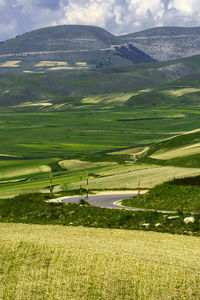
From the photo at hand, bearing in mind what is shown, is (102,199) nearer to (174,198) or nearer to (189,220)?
(174,198)

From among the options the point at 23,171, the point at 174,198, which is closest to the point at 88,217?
the point at 174,198

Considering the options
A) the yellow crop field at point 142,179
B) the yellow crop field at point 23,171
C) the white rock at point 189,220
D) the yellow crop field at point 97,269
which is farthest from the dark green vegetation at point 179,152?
the yellow crop field at point 97,269

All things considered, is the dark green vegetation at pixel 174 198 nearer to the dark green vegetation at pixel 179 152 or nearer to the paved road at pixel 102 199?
the paved road at pixel 102 199

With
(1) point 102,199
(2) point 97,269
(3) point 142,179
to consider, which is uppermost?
(2) point 97,269

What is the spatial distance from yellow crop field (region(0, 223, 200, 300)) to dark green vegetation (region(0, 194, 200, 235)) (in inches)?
208

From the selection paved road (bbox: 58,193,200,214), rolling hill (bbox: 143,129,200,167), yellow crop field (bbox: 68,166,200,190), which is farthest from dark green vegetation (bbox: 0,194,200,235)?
rolling hill (bbox: 143,129,200,167)

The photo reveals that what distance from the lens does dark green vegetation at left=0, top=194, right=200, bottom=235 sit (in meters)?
34.3

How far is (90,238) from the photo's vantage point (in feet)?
97.5

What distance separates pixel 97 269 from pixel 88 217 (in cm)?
1444

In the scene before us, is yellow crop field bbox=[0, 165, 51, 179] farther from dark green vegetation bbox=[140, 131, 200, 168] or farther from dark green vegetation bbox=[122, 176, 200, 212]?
dark green vegetation bbox=[122, 176, 200, 212]

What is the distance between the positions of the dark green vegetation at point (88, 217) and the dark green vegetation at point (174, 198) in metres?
8.50

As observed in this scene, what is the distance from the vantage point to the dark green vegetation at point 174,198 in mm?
46938

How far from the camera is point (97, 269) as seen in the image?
2450 centimetres

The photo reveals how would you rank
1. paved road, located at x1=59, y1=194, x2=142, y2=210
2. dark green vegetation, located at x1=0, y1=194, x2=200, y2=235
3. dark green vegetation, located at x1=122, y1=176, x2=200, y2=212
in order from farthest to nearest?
paved road, located at x1=59, y1=194, x2=142, y2=210 → dark green vegetation, located at x1=122, y1=176, x2=200, y2=212 → dark green vegetation, located at x1=0, y1=194, x2=200, y2=235
